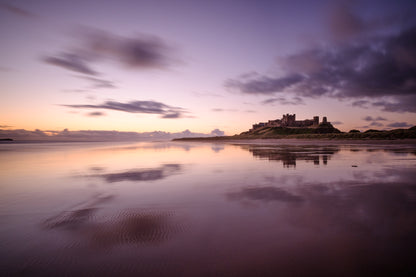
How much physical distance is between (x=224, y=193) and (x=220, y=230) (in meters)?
2.93

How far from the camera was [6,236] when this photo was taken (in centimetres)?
423

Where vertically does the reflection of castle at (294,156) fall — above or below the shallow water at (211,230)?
above

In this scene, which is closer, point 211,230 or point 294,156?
point 211,230

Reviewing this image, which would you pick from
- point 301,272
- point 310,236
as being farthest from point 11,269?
point 310,236

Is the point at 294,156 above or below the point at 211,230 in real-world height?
above

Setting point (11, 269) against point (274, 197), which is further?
point (274, 197)

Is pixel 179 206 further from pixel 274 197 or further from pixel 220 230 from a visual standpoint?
pixel 274 197

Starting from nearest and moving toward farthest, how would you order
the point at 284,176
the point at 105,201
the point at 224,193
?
the point at 105,201 → the point at 224,193 → the point at 284,176

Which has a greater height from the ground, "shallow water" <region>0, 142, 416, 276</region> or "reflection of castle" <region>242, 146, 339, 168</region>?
"reflection of castle" <region>242, 146, 339, 168</region>

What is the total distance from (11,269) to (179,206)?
12.1ft

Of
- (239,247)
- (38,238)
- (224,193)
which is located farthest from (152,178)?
(239,247)

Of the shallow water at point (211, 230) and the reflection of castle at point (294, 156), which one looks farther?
the reflection of castle at point (294, 156)

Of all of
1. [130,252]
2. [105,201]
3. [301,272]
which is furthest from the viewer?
[105,201]

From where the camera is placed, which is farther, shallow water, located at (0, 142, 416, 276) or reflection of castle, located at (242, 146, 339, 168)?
reflection of castle, located at (242, 146, 339, 168)
